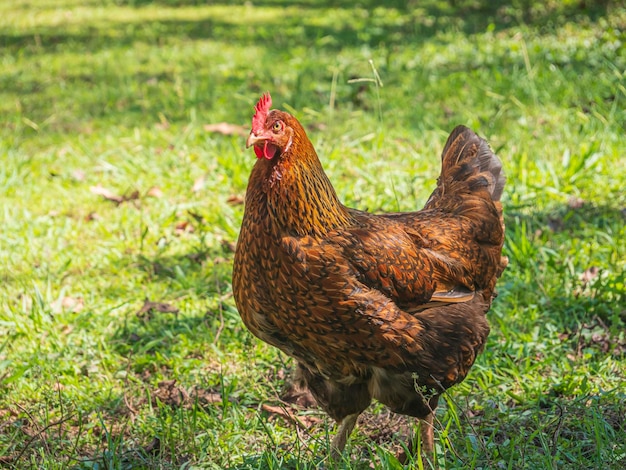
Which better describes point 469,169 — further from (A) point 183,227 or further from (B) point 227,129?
(B) point 227,129

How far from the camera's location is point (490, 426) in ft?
10.7

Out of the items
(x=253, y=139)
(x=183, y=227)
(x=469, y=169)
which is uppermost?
(x=253, y=139)

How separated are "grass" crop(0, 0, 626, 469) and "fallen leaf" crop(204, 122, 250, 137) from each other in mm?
193

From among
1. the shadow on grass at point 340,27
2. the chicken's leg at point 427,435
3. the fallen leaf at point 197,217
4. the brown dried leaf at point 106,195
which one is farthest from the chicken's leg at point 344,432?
the shadow on grass at point 340,27

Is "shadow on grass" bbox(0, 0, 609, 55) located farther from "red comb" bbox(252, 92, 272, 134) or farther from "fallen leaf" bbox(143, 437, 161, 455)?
"fallen leaf" bbox(143, 437, 161, 455)

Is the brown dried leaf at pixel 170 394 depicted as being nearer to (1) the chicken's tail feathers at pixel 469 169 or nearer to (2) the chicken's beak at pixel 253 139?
(2) the chicken's beak at pixel 253 139

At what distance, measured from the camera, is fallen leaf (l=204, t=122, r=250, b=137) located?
6.28 meters

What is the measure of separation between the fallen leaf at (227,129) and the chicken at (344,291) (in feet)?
11.0

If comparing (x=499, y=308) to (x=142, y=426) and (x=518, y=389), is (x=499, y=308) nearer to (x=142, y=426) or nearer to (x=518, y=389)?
(x=518, y=389)

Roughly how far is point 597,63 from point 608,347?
453 cm

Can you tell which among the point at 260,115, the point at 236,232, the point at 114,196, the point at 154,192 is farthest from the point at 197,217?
the point at 260,115

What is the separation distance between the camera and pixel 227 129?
6.32m

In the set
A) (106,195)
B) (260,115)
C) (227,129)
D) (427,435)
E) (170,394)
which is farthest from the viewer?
(227,129)

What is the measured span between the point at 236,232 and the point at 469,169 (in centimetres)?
185
